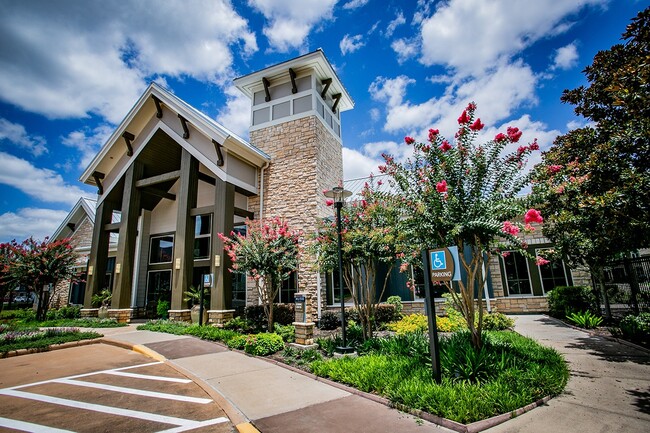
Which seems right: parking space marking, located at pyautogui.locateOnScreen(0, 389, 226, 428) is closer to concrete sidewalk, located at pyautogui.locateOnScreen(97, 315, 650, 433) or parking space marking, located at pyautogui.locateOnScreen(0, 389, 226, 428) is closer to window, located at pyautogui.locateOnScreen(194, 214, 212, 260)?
concrete sidewalk, located at pyautogui.locateOnScreen(97, 315, 650, 433)

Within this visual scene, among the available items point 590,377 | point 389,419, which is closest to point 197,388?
point 389,419

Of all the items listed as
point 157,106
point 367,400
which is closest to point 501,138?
point 367,400

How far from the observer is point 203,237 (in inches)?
640

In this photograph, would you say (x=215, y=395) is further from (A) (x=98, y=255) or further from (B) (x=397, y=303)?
(A) (x=98, y=255)

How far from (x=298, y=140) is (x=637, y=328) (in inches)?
517

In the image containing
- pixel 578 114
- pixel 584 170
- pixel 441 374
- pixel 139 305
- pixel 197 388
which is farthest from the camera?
pixel 139 305

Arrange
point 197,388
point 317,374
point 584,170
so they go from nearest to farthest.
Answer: point 197,388, point 317,374, point 584,170

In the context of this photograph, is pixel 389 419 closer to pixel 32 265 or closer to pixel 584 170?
pixel 584 170

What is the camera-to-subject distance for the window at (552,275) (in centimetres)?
1348

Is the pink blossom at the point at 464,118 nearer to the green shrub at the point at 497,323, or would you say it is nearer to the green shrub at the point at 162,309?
the green shrub at the point at 497,323

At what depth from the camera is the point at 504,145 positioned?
6066mm

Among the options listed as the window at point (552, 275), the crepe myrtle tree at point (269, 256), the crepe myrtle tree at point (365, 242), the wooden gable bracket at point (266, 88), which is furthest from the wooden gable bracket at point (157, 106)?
the window at point (552, 275)

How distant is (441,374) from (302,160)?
11111 millimetres

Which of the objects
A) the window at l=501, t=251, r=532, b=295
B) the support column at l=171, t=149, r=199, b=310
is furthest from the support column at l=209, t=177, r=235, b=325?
the window at l=501, t=251, r=532, b=295
